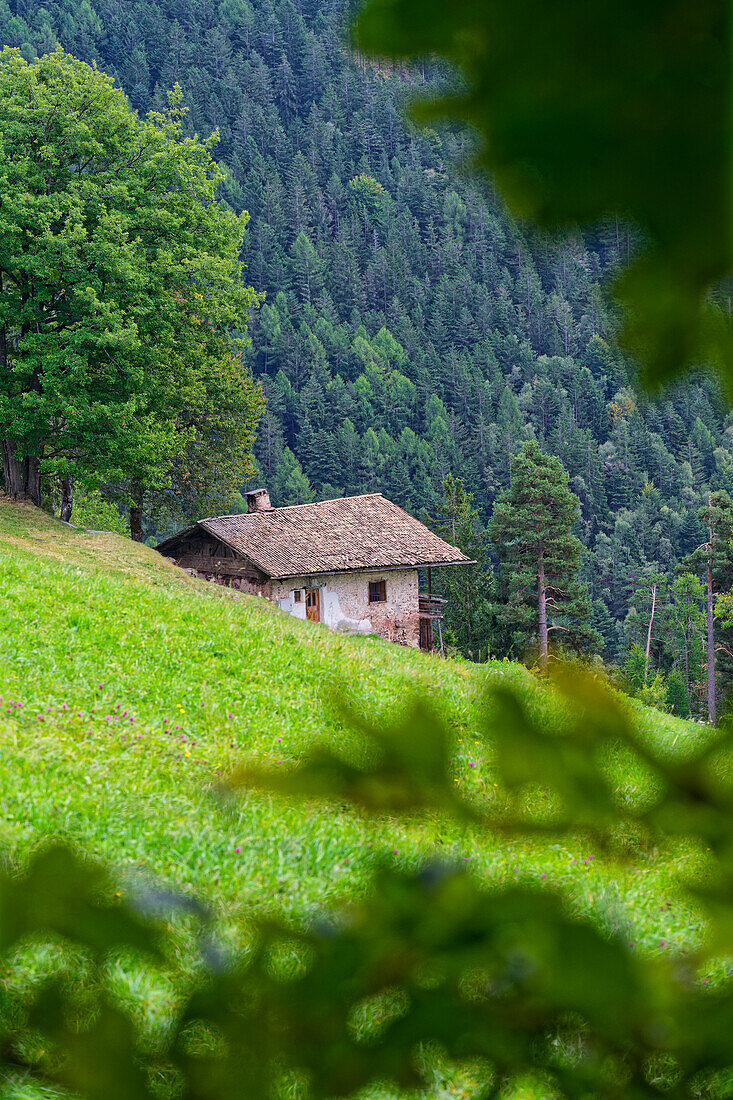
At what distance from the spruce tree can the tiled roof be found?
5130 millimetres

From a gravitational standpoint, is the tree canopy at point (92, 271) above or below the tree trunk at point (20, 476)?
above

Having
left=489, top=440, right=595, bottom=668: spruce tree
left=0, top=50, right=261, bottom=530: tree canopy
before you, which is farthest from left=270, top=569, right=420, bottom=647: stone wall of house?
left=0, top=50, right=261, bottom=530: tree canopy

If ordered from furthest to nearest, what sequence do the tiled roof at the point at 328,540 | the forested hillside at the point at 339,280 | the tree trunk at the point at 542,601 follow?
the forested hillside at the point at 339,280 < the tree trunk at the point at 542,601 < the tiled roof at the point at 328,540

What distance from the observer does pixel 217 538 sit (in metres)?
31.3

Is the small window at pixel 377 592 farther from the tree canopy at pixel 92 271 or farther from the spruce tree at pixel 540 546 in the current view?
the tree canopy at pixel 92 271

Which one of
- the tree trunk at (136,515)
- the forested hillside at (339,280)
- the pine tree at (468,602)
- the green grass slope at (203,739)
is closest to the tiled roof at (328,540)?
the tree trunk at (136,515)

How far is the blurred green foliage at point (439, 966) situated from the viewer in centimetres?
104

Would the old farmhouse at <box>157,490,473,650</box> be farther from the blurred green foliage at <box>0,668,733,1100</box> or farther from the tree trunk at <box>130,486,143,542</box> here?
the blurred green foliage at <box>0,668,733,1100</box>

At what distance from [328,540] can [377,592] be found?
254 cm

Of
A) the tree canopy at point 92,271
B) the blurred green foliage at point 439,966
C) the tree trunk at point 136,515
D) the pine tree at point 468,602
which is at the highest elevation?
the tree canopy at point 92,271

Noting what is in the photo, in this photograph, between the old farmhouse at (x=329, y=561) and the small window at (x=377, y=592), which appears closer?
the old farmhouse at (x=329, y=561)

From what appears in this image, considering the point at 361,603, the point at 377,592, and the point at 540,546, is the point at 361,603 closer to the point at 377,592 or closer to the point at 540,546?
the point at 377,592

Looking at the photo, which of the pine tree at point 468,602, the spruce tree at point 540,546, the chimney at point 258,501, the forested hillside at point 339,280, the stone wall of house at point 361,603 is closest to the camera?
the stone wall of house at point 361,603

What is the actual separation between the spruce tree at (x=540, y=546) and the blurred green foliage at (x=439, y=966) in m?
34.7
